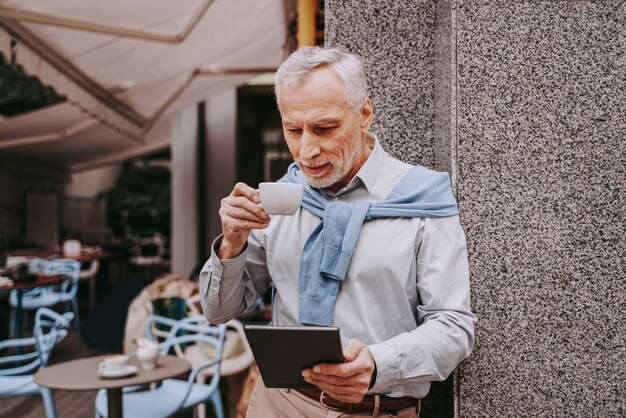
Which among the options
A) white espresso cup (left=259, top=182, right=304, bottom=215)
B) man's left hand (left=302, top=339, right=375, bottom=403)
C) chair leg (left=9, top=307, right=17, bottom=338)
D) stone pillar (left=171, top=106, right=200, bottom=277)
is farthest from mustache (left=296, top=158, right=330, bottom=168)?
stone pillar (left=171, top=106, right=200, bottom=277)

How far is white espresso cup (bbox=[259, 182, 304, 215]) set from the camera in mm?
1265

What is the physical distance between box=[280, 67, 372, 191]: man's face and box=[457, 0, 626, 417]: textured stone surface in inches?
16.3

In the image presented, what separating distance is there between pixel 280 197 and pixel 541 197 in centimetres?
82

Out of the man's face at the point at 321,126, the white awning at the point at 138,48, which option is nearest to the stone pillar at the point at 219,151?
the white awning at the point at 138,48

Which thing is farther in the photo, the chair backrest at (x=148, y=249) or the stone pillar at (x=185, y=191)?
the chair backrest at (x=148, y=249)

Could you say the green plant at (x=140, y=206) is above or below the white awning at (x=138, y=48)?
below

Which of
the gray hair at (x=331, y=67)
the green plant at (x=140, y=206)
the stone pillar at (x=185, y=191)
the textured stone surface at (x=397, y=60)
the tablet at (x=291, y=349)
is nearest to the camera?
the tablet at (x=291, y=349)

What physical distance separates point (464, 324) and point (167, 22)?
3.62m

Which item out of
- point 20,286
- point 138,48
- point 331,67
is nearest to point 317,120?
point 331,67

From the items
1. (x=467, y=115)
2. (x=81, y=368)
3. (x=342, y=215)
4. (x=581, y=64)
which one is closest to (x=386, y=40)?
(x=467, y=115)

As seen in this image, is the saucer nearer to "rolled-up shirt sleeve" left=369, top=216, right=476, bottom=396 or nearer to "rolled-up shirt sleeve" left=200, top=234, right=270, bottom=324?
"rolled-up shirt sleeve" left=200, top=234, right=270, bottom=324

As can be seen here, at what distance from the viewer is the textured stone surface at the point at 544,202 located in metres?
1.59

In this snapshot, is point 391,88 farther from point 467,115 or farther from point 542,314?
point 542,314

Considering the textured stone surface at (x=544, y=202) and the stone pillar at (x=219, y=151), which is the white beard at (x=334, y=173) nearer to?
the textured stone surface at (x=544, y=202)
